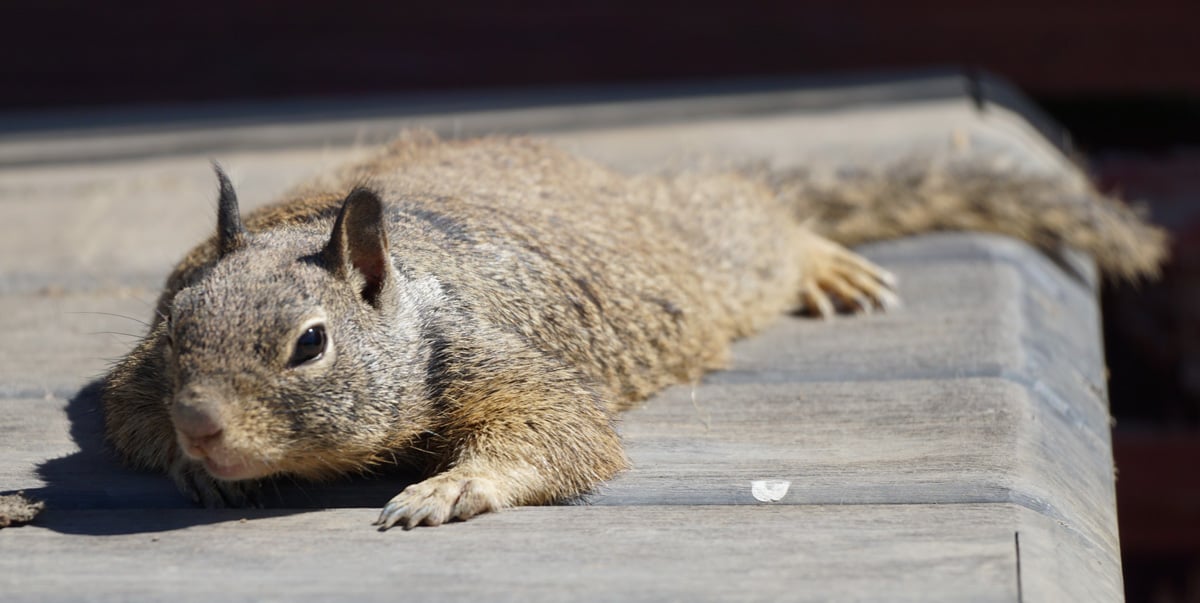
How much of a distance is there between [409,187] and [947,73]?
346 cm

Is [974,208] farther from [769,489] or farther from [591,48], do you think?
[591,48]

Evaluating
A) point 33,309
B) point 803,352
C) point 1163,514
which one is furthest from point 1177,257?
point 33,309

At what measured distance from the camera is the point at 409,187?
3.69 m

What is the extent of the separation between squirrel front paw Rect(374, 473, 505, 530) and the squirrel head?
20 centimetres

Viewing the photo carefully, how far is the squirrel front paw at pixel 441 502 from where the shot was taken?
2.67m

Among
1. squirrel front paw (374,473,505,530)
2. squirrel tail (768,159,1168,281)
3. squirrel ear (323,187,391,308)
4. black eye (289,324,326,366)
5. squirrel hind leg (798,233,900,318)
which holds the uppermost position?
squirrel tail (768,159,1168,281)

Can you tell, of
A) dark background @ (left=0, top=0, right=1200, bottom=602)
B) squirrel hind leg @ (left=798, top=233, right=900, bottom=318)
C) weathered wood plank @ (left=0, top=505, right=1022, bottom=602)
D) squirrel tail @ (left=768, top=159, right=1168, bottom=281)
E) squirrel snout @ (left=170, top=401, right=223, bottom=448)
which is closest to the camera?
weathered wood plank @ (left=0, top=505, right=1022, bottom=602)

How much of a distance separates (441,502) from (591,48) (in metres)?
5.14

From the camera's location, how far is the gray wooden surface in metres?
2.40

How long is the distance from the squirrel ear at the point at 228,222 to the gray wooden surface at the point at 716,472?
536mm

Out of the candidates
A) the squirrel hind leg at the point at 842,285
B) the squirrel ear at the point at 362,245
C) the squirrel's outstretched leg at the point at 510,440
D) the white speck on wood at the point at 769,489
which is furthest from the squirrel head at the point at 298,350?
the squirrel hind leg at the point at 842,285

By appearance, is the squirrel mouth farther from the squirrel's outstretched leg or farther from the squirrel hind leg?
the squirrel hind leg

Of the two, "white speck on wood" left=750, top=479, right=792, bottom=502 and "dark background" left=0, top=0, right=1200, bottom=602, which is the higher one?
"dark background" left=0, top=0, right=1200, bottom=602

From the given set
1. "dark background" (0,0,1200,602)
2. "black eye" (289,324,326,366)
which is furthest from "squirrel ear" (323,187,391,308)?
"dark background" (0,0,1200,602)
